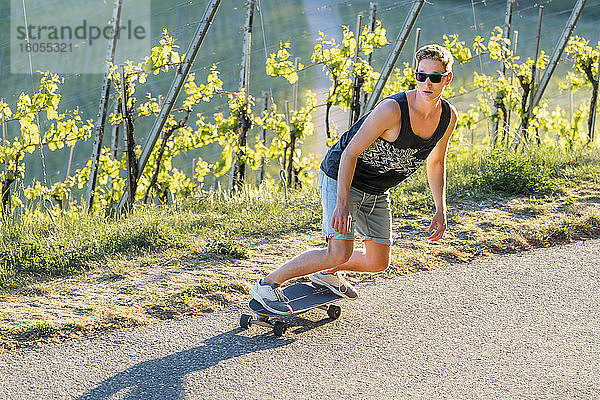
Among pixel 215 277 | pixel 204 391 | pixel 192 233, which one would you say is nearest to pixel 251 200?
pixel 192 233

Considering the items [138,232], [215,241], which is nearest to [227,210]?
[215,241]

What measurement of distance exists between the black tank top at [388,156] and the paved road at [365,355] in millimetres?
916

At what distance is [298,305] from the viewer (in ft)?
15.9

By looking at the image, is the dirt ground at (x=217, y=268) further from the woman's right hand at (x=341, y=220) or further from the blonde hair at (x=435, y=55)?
the blonde hair at (x=435, y=55)

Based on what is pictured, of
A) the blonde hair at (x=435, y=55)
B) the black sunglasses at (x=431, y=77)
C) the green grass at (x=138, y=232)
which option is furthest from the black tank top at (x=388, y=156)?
the green grass at (x=138, y=232)

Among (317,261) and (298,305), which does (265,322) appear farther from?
(317,261)

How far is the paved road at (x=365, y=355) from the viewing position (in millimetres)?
3865

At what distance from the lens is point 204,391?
383cm

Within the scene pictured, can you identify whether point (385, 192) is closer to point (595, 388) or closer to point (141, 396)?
point (595, 388)

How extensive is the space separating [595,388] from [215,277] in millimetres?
2757

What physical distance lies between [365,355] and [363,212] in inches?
37.0

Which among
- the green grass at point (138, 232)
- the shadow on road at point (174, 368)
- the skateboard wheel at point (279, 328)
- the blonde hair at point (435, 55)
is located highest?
the blonde hair at point (435, 55)

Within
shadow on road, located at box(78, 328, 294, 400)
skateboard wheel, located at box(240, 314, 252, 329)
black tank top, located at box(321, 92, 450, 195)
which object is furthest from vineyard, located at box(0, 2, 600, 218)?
shadow on road, located at box(78, 328, 294, 400)

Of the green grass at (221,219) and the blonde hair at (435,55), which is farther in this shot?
the green grass at (221,219)
